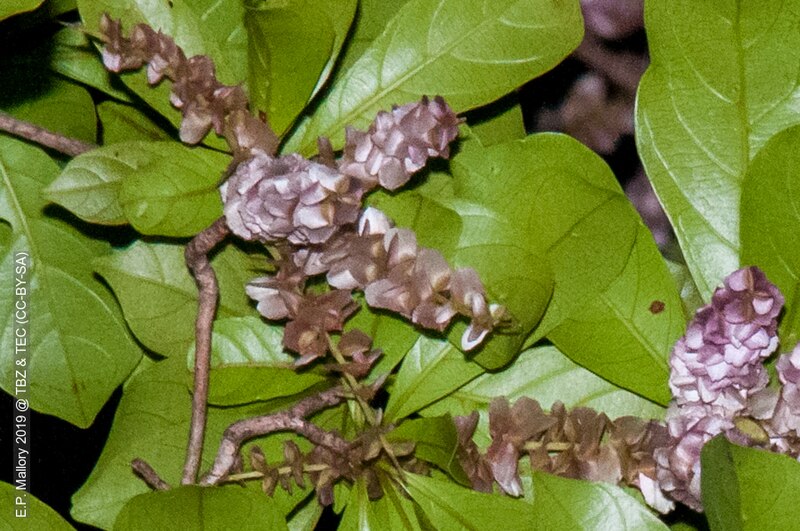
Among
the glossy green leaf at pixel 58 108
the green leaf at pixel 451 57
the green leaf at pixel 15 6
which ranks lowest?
the glossy green leaf at pixel 58 108

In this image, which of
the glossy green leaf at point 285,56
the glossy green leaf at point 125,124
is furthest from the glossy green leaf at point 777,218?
the glossy green leaf at point 125,124

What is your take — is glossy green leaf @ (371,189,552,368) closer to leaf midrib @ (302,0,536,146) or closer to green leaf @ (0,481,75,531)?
leaf midrib @ (302,0,536,146)

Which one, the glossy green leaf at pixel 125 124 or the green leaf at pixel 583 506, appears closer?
the green leaf at pixel 583 506

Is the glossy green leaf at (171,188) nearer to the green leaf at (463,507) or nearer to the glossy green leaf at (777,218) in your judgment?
the green leaf at (463,507)

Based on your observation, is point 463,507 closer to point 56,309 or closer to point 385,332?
point 385,332

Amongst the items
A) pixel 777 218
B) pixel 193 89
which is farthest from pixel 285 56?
pixel 777 218

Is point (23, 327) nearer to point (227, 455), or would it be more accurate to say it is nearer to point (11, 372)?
point (11, 372)
